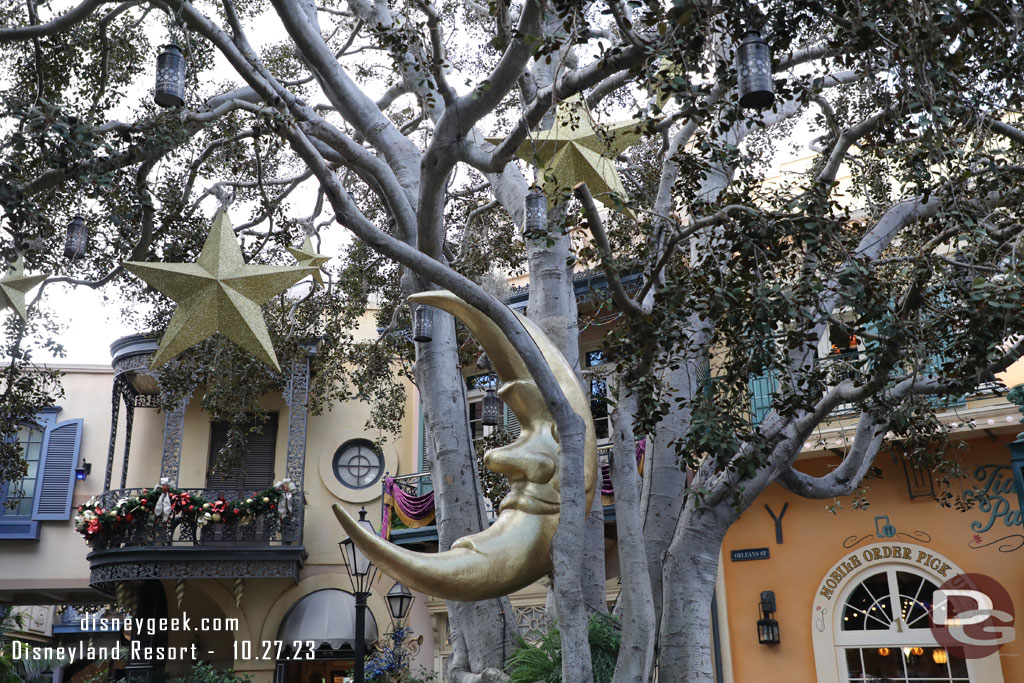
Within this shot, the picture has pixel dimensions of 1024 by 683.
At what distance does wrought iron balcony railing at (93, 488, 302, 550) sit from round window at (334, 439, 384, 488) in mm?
Answer: 1500

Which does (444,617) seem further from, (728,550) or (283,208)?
(283,208)

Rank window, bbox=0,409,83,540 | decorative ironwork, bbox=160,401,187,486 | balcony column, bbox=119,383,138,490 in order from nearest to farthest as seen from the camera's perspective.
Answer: decorative ironwork, bbox=160,401,187,486 → balcony column, bbox=119,383,138,490 → window, bbox=0,409,83,540

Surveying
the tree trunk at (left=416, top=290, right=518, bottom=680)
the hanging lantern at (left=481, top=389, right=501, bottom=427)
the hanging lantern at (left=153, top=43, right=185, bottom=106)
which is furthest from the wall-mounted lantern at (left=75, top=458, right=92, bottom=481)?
the hanging lantern at (left=153, top=43, right=185, bottom=106)

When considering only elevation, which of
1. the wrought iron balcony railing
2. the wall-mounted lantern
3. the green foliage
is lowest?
the green foliage

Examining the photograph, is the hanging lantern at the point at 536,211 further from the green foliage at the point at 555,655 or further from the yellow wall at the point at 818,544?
the yellow wall at the point at 818,544

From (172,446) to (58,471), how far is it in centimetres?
458

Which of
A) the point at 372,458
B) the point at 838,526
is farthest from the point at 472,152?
the point at 372,458

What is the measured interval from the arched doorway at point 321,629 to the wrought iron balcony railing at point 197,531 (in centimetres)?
130

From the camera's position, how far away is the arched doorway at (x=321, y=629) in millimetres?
16375

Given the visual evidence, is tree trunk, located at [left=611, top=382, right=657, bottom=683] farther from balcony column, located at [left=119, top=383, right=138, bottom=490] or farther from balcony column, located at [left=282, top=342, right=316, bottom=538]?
balcony column, located at [left=119, top=383, right=138, bottom=490]

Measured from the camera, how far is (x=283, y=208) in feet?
32.7

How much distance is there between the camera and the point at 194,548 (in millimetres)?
16031

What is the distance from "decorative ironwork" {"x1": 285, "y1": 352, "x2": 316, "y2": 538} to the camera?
661 inches

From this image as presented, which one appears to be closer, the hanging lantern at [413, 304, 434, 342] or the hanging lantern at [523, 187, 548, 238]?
the hanging lantern at [523, 187, 548, 238]
